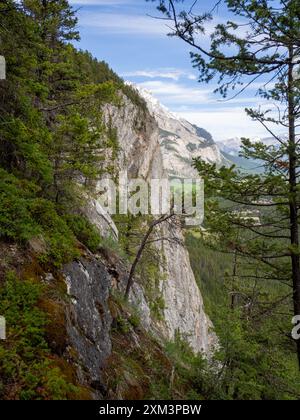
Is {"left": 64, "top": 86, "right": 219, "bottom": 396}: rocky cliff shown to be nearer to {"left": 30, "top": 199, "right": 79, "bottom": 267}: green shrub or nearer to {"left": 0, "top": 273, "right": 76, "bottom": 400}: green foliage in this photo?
{"left": 30, "top": 199, "right": 79, "bottom": 267}: green shrub

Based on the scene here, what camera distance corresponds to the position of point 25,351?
494 cm

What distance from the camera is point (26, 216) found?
730 centimetres

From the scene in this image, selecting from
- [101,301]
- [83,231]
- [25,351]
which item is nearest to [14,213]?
[101,301]

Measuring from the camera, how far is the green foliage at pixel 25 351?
451 cm

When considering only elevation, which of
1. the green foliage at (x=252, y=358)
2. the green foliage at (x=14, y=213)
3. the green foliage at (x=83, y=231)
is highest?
the green foliage at (x=14, y=213)

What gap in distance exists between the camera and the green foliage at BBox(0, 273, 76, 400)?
178 inches

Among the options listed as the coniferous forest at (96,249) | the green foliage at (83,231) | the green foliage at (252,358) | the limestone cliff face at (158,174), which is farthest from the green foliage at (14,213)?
the limestone cliff face at (158,174)

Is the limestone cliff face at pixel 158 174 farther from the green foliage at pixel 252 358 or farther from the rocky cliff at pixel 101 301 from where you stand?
the green foliage at pixel 252 358

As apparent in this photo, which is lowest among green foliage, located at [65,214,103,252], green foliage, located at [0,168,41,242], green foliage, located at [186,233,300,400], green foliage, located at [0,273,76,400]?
green foliage, located at [186,233,300,400]

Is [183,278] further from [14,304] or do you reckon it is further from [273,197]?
[14,304]

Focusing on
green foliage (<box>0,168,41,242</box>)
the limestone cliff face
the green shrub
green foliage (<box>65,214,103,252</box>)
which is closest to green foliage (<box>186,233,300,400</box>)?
green foliage (<box>65,214,103,252</box>)

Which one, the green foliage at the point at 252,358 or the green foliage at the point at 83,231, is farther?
the green foliage at the point at 83,231

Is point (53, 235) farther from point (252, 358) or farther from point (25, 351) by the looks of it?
point (252, 358)

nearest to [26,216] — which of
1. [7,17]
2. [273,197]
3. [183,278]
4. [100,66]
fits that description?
[7,17]
